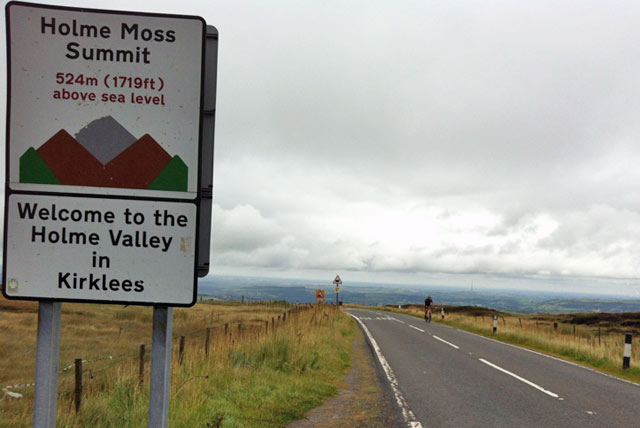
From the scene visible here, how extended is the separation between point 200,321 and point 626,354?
30076mm

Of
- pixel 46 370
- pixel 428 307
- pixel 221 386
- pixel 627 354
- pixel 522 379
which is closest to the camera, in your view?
pixel 46 370

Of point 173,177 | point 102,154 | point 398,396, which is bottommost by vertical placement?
point 398,396

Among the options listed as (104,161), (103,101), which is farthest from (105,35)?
(104,161)

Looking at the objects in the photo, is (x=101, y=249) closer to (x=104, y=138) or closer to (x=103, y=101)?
(x=104, y=138)

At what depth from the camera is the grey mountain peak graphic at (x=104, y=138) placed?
8.55 ft

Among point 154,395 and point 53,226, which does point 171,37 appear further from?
point 154,395

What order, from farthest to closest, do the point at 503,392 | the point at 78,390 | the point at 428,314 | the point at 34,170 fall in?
the point at 428,314 → the point at 503,392 → the point at 78,390 → the point at 34,170

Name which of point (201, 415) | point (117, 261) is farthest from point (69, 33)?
point (201, 415)

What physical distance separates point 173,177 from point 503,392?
341 inches

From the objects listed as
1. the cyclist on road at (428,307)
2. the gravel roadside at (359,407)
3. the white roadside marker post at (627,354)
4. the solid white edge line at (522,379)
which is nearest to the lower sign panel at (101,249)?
the gravel roadside at (359,407)

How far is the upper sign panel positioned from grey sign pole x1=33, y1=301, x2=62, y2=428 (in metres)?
0.72

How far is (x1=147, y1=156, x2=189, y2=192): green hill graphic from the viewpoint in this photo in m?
2.65

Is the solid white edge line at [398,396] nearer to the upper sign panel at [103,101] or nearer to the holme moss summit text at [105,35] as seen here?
the upper sign panel at [103,101]

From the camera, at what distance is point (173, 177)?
2.66 m
